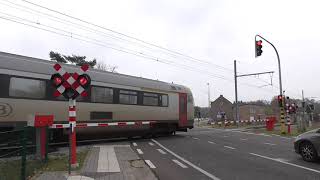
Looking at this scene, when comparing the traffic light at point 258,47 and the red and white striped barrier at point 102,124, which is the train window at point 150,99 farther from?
the traffic light at point 258,47

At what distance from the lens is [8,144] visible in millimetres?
8789

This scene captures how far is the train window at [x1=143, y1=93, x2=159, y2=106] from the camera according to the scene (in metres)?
21.6

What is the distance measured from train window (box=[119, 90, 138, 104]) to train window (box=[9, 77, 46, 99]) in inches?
203

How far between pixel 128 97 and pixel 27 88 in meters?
6.62

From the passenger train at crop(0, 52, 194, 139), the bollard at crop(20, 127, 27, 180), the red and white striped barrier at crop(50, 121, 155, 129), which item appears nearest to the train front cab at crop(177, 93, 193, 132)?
the passenger train at crop(0, 52, 194, 139)

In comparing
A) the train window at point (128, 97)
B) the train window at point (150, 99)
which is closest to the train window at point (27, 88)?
the train window at point (128, 97)

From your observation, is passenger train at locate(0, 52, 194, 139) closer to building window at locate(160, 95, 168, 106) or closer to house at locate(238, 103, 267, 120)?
building window at locate(160, 95, 168, 106)

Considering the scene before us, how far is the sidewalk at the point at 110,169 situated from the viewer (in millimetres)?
9133

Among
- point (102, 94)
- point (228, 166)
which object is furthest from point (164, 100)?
point (228, 166)

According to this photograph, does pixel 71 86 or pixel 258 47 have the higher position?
pixel 258 47

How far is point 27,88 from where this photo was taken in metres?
14.5

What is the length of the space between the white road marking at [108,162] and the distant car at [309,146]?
629 cm

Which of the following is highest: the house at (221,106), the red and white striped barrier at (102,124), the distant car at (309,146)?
the house at (221,106)

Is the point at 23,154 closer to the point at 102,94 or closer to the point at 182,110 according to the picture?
the point at 102,94
